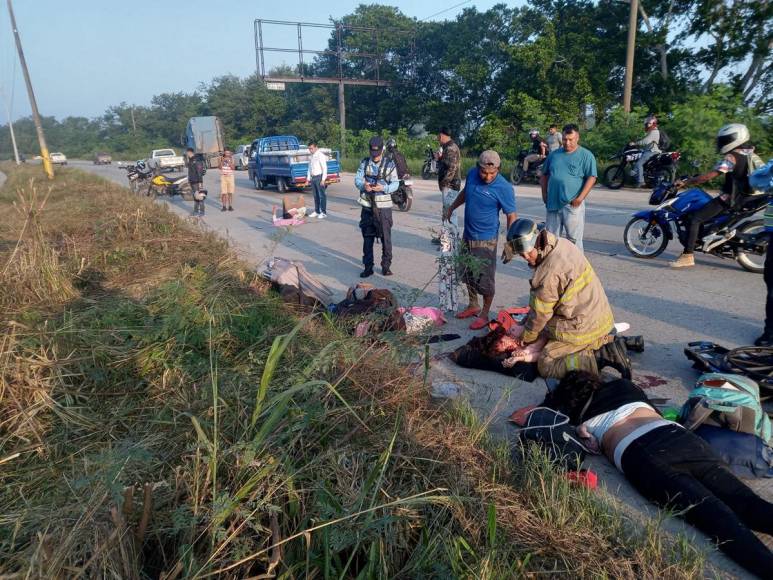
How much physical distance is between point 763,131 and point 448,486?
618 inches

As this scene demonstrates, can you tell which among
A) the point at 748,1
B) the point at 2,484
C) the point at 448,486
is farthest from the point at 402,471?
the point at 748,1

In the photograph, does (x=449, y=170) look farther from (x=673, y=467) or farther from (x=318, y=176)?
(x=673, y=467)

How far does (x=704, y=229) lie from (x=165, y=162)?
31921mm

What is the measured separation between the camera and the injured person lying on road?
233 cm

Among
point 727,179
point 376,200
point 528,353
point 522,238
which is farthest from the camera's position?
point 376,200

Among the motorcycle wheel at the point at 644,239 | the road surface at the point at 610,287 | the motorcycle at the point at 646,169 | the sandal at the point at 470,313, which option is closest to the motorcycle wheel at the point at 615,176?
the motorcycle at the point at 646,169

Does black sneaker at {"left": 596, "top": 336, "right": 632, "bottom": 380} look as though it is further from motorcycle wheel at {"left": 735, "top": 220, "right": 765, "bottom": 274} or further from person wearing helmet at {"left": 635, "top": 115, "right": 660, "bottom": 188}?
person wearing helmet at {"left": 635, "top": 115, "right": 660, "bottom": 188}

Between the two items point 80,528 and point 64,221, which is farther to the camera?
point 64,221

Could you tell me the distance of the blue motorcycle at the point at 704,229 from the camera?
6.50 metres

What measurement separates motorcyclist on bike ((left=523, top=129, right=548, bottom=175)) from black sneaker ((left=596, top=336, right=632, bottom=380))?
13.4m

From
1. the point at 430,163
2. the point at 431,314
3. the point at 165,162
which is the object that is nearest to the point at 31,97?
the point at 165,162

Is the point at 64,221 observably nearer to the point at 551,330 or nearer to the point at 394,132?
the point at 551,330

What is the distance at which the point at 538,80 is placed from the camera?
26.7 metres

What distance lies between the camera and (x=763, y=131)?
554 inches
